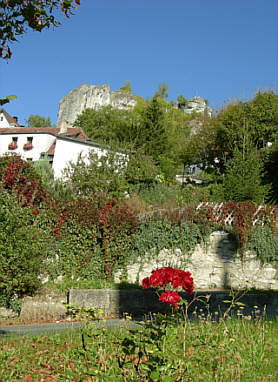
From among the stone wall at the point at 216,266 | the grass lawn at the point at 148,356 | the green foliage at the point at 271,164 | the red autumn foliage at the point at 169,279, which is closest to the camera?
the grass lawn at the point at 148,356

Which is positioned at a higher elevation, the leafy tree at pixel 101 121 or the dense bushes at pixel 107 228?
the leafy tree at pixel 101 121

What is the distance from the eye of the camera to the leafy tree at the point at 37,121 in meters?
68.2

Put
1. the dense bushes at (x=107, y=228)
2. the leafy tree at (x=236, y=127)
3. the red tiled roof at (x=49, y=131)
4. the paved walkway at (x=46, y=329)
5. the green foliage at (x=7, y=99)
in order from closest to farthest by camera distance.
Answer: the green foliage at (x=7, y=99)
the paved walkway at (x=46, y=329)
the dense bushes at (x=107, y=228)
the leafy tree at (x=236, y=127)
the red tiled roof at (x=49, y=131)

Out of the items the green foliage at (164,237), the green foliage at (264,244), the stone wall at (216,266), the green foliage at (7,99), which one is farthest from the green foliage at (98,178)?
the green foliage at (7,99)

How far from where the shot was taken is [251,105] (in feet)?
74.4

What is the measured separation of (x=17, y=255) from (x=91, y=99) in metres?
64.6

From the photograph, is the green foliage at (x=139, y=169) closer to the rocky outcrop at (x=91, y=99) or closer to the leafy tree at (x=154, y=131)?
the leafy tree at (x=154, y=131)

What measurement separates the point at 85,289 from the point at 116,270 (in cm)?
244

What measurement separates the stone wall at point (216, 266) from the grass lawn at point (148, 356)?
545 cm

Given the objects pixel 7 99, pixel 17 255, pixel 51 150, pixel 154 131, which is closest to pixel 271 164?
pixel 154 131

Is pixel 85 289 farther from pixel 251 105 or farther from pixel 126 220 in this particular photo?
pixel 251 105

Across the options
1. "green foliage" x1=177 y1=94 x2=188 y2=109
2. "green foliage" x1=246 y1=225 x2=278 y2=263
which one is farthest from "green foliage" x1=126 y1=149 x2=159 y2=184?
"green foliage" x1=177 y1=94 x2=188 y2=109

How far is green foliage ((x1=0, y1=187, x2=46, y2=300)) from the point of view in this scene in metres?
8.66

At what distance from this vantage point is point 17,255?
28.7 ft
